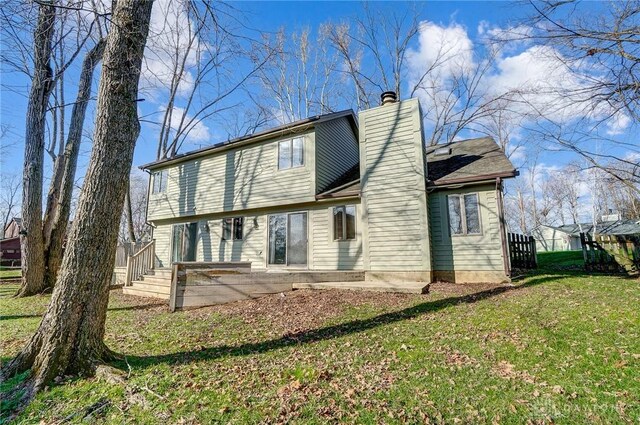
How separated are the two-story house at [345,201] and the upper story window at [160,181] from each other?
0.49ft

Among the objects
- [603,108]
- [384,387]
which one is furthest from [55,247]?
[603,108]

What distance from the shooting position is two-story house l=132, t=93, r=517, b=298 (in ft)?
30.7

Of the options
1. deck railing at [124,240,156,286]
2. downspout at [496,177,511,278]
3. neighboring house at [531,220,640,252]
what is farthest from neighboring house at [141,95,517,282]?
neighboring house at [531,220,640,252]

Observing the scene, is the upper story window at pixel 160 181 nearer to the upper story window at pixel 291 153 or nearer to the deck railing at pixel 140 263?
the deck railing at pixel 140 263

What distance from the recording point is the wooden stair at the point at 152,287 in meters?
9.13

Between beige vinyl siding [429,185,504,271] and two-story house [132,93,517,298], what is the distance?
29mm

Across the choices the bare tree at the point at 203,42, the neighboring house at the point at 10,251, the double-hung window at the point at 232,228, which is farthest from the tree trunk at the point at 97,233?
the neighboring house at the point at 10,251

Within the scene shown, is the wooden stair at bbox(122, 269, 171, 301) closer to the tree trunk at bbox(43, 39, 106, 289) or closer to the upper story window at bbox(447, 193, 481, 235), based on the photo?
the tree trunk at bbox(43, 39, 106, 289)

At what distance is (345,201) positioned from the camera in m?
10.9

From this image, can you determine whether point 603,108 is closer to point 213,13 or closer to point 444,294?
point 444,294

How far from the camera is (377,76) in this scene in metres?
22.2

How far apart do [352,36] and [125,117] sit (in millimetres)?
21522

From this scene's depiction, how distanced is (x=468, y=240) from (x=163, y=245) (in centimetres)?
1323

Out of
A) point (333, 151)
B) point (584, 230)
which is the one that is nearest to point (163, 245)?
point (333, 151)
